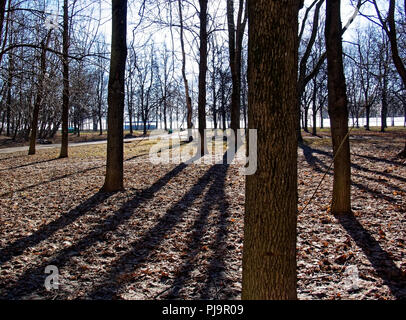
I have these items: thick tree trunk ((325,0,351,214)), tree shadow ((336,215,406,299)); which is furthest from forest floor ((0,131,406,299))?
thick tree trunk ((325,0,351,214))

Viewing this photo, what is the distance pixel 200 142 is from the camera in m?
12.8

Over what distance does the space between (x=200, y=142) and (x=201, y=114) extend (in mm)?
1291

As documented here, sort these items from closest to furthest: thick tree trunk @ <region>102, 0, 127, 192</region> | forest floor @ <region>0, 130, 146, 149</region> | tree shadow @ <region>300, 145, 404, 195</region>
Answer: tree shadow @ <region>300, 145, 404, 195</region>, thick tree trunk @ <region>102, 0, 127, 192</region>, forest floor @ <region>0, 130, 146, 149</region>

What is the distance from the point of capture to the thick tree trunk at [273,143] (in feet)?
6.50

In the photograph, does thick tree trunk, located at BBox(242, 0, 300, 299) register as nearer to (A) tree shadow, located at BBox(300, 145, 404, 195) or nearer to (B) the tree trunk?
(A) tree shadow, located at BBox(300, 145, 404, 195)

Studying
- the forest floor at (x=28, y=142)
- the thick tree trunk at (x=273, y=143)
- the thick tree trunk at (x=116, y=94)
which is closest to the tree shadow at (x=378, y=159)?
the thick tree trunk at (x=116, y=94)

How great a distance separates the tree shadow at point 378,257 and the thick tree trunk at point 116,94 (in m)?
5.16

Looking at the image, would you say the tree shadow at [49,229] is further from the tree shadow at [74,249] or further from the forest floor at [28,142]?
the forest floor at [28,142]

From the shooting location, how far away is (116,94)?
23.0 ft

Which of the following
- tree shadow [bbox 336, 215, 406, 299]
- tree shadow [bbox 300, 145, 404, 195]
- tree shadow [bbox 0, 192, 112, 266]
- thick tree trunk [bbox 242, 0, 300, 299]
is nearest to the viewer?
thick tree trunk [bbox 242, 0, 300, 299]

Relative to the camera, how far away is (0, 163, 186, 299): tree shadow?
325 cm

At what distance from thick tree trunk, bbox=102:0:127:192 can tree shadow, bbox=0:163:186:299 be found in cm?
86
